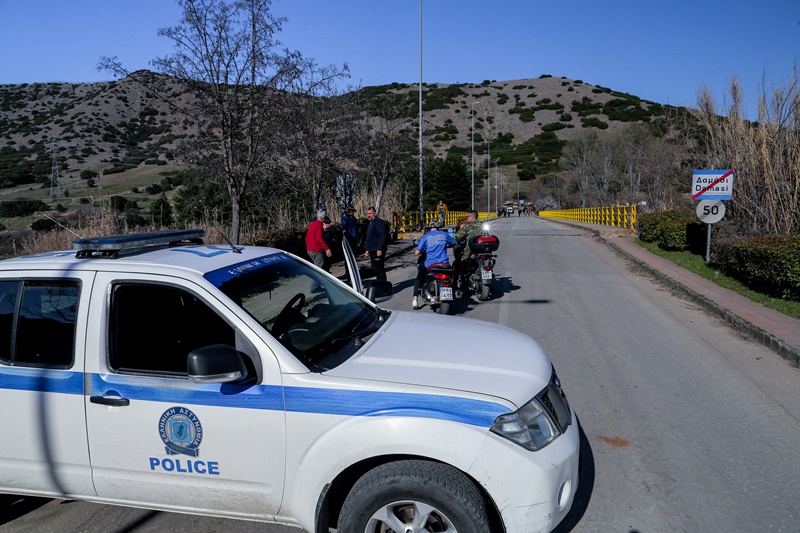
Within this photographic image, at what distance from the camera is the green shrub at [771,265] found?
947 cm

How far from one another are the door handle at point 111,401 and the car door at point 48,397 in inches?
3.8

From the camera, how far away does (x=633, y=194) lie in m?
46.9

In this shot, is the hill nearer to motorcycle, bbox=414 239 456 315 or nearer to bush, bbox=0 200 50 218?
bush, bbox=0 200 50 218

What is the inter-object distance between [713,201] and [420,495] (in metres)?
13.7

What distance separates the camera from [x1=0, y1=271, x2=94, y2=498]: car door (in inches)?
122

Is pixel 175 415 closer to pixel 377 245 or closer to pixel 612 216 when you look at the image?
pixel 377 245

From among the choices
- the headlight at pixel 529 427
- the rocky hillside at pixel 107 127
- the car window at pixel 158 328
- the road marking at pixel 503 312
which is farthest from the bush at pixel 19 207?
the headlight at pixel 529 427

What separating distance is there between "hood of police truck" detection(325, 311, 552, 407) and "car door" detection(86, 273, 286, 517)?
1.52ft

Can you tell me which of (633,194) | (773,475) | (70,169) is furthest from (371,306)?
(633,194)

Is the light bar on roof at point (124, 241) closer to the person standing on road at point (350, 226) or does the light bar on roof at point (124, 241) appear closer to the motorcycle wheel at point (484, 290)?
the motorcycle wheel at point (484, 290)

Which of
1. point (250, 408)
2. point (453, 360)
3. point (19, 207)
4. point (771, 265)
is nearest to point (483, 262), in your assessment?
point (771, 265)

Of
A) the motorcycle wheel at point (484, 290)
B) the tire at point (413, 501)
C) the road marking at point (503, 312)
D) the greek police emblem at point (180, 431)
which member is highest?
the greek police emblem at point (180, 431)

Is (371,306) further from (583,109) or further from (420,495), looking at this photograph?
(583,109)

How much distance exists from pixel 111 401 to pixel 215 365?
741 millimetres
